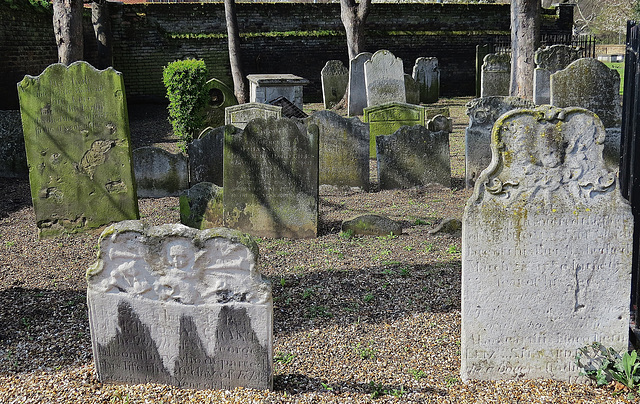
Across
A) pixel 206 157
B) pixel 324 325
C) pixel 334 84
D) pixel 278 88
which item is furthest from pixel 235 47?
pixel 324 325

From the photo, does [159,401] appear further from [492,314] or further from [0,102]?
[0,102]

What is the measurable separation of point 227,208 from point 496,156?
13.2 feet

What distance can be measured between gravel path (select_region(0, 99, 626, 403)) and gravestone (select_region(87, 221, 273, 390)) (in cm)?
14

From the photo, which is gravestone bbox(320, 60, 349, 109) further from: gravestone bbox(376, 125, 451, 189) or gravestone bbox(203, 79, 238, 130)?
gravestone bbox(376, 125, 451, 189)

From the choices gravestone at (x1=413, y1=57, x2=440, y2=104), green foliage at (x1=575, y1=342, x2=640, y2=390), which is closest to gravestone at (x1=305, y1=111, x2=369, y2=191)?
green foliage at (x1=575, y1=342, x2=640, y2=390)

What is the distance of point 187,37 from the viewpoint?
2159 centimetres

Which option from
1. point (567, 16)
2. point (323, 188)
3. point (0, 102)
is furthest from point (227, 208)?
point (567, 16)

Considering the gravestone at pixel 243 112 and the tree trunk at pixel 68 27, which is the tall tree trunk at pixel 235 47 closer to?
the tree trunk at pixel 68 27

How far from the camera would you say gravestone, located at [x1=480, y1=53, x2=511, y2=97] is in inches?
711

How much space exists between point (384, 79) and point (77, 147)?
9942mm

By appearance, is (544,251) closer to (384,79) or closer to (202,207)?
(202,207)

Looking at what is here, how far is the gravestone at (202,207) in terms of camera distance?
714cm

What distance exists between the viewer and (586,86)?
314 inches

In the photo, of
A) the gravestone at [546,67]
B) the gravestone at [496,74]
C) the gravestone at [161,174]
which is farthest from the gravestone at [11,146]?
the gravestone at [496,74]
